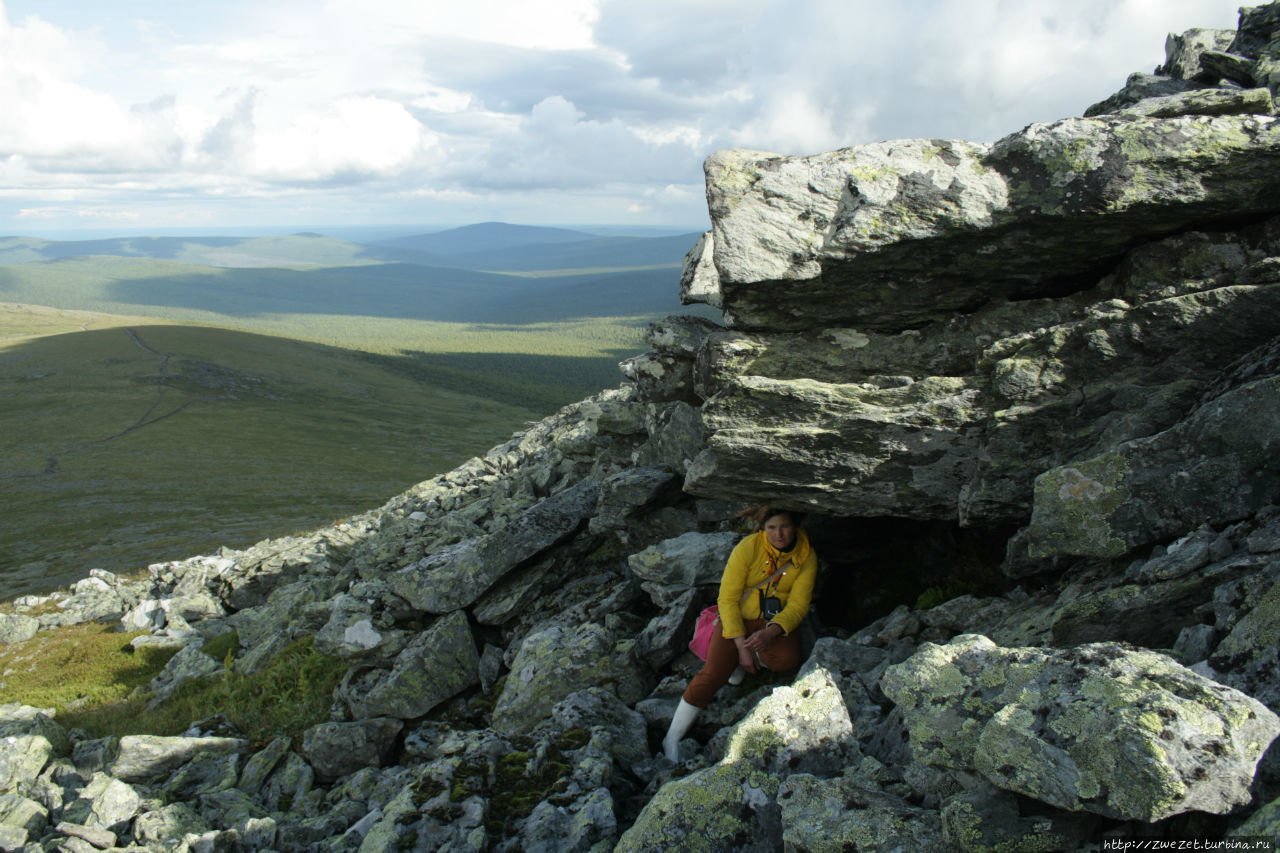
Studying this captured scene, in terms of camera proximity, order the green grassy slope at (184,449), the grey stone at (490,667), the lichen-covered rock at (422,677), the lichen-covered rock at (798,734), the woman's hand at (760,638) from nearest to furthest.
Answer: the lichen-covered rock at (798,734) → the woman's hand at (760,638) → the lichen-covered rock at (422,677) → the grey stone at (490,667) → the green grassy slope at (184,449)

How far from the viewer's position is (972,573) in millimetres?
14062

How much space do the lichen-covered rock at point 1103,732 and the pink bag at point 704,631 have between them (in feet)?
18.2

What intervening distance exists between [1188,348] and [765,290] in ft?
21.9

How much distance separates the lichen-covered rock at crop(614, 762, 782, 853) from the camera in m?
8.90

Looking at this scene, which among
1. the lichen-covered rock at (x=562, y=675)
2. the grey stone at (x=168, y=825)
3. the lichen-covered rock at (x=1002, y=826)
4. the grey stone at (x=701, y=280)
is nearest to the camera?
the lichen-covered rock at (x=1002, y=826)

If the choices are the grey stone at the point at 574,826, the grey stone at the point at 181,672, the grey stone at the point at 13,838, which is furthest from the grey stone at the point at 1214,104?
the grey stone at the point at 181,672

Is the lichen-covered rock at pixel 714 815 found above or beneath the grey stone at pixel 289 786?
above

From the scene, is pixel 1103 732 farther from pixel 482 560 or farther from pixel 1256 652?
pixel 482 560

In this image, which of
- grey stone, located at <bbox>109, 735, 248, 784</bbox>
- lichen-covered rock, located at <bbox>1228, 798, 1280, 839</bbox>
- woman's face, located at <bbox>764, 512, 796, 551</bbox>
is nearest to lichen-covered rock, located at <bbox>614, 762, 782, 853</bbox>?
woman's face, located at <bbox>764, 512, 796, 551</bbox>

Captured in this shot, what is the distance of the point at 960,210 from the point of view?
13023mm

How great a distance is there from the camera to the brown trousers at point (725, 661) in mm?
12602

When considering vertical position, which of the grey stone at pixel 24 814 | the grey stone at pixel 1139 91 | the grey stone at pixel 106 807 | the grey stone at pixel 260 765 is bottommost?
the grey stone at pixel 260 765

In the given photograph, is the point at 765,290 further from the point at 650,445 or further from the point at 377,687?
the point at 377,687

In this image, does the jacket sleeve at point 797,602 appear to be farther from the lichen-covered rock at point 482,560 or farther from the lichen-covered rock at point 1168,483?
the lichen-covered rock at point 482,560
